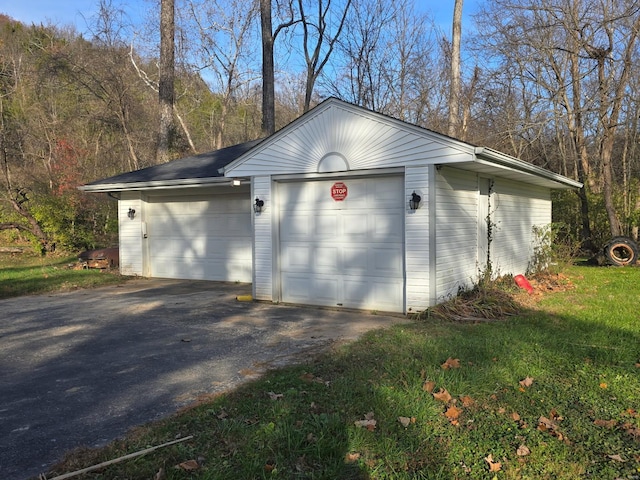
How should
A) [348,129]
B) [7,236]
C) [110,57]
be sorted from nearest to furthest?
[348,129] → [7,236] → [110,57]

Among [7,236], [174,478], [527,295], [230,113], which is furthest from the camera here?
[230,113]

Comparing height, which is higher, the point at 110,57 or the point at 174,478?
the point at 110,57

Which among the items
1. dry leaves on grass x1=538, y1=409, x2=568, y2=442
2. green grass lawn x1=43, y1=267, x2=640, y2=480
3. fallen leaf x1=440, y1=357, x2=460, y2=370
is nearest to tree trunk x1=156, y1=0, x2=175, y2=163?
green grass lawn x1=43, y1=267, x2=640, y2=480

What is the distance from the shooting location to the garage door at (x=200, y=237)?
38.0 ft

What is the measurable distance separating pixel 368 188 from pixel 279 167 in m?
1.65

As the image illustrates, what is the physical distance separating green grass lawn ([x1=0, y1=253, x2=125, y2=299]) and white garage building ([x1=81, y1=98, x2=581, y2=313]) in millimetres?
3479

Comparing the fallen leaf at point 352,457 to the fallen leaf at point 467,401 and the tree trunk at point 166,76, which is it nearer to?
the fallen leaf at point 467,401

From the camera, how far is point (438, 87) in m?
23.2

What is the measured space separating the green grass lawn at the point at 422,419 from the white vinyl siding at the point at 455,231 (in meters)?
2.11

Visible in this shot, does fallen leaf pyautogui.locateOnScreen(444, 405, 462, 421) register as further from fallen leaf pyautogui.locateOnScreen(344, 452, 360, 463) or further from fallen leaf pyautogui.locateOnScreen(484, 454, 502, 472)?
fallen leaf pyautogui.locateOnScreen(344, 452, 360, 463)

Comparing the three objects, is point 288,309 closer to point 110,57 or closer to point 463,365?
point 463,365

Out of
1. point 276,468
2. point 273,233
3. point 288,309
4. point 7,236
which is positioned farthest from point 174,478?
point 7,236

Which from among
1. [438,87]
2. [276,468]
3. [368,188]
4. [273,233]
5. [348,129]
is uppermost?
[438,87]

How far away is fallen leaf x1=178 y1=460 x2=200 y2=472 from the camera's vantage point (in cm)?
303
